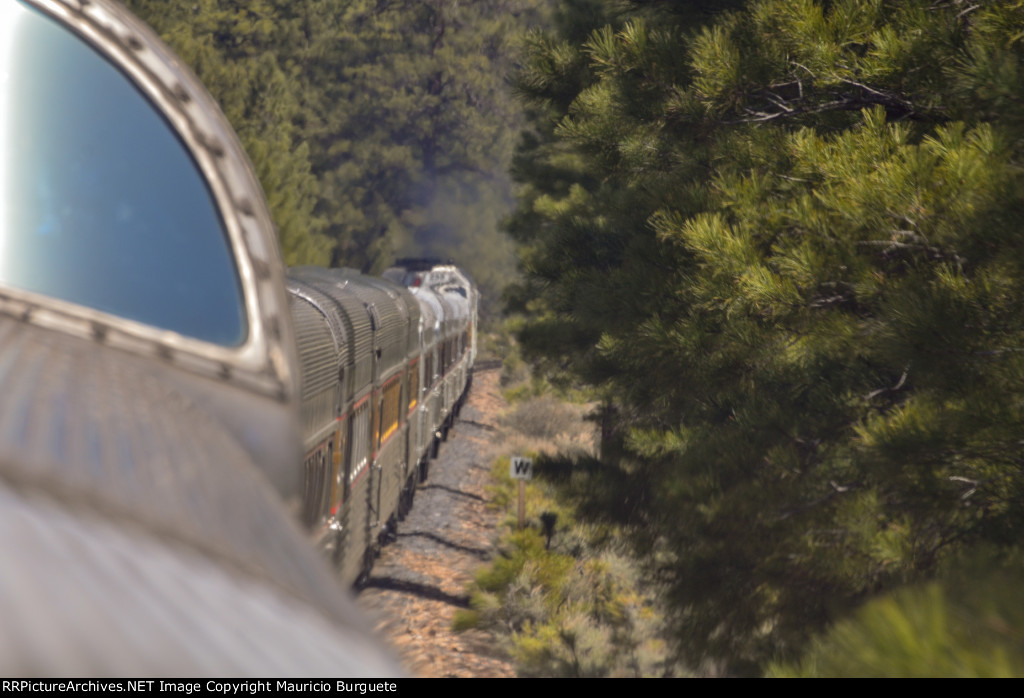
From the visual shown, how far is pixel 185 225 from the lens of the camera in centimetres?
192

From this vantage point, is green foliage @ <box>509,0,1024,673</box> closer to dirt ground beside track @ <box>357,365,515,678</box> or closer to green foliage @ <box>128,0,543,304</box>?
dirt ground beside track @ <box>357,365,515,678</box>

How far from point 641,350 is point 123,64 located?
452 centimetres

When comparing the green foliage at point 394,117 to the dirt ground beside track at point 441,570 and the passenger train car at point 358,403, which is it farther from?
the passenger train car at point 358,403

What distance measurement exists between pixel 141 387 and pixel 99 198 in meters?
0.49

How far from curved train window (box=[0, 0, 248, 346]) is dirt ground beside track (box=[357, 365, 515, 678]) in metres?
3.15

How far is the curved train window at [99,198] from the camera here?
70.8 inches

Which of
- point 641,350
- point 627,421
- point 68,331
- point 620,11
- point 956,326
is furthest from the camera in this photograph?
point 627,421

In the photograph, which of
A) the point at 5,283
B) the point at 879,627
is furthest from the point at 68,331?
the point at 879,627

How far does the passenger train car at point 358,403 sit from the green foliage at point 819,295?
2205mm

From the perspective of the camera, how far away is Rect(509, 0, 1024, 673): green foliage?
3617 millimetres

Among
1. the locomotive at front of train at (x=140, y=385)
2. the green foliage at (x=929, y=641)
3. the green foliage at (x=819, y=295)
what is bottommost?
the green foliage at (x=819, y=295)

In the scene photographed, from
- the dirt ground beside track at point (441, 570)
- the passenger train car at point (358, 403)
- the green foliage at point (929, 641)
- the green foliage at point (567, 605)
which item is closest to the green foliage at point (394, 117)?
the dirt ground beside track at point (441, 570)

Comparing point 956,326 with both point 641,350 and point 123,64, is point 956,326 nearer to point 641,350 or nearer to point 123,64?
point 641,350

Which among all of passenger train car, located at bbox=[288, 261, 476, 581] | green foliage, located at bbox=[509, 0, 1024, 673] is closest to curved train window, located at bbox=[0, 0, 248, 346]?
passenger train car, located at bbox=[288, 261, 476, 581]
